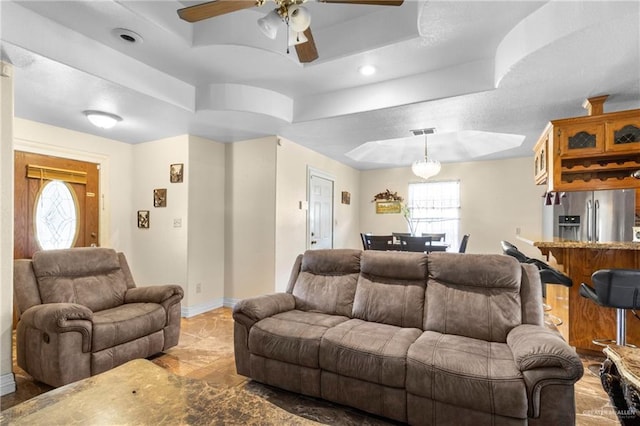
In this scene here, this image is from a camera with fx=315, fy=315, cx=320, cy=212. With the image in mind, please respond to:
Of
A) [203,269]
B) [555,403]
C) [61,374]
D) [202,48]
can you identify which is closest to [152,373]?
[61,374]

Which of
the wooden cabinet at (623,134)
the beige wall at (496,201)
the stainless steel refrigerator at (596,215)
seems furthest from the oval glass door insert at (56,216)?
the stainless steel refrigerator at (596,215)

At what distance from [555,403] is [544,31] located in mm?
2240

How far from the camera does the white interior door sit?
17.1 feet

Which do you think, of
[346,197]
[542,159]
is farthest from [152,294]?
[542,159]

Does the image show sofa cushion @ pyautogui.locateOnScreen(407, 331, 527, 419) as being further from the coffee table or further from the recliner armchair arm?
the coffee table

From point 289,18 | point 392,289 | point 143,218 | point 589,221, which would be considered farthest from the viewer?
point 143,218

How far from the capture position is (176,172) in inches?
169

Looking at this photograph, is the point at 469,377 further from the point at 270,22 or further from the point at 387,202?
the point at 387,202

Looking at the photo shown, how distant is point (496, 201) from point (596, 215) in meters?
1.78

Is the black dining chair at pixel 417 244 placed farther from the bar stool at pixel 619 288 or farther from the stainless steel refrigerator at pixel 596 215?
the stainless steel refrigerator at pixel 596 215

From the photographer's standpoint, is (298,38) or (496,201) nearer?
(298,38)

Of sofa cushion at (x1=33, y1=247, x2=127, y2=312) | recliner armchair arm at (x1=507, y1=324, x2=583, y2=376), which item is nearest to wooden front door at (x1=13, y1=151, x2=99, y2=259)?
sofa cushion at (x1=33, y1=247, x2=127, y2=312)

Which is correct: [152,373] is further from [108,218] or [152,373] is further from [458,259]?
[108,218]

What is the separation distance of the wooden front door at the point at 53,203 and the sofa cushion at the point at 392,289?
3.80 meters
